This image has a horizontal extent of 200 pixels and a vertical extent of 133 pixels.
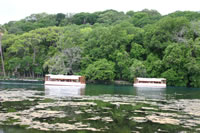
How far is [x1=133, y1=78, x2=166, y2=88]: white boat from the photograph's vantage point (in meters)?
64.1

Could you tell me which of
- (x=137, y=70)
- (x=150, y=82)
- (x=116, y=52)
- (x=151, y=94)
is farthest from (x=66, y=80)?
(x=151, y=94)

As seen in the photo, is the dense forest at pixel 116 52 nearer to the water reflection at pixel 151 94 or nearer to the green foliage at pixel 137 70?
the green foliage at pixel 137 70

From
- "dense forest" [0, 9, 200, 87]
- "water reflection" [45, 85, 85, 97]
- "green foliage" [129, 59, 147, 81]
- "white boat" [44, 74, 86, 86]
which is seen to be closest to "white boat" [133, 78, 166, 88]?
"green foliage" [129, 59, 147, 81]

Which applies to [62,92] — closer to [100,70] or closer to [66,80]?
[66,80]

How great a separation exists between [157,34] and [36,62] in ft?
136

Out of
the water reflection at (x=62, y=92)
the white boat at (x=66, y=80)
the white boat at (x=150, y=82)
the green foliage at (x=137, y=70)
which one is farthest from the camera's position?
the green foliage at (x=137, y=70)

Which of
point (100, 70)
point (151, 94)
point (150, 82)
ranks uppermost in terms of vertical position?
point (100, 70)

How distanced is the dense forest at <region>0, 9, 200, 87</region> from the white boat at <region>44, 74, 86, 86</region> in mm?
11380

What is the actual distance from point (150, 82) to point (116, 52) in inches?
608

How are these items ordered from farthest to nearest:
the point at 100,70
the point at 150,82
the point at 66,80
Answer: the point at 100,70
the point at 150,82
the point at 66,80

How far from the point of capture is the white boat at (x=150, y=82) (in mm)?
64125

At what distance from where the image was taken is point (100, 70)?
233ft

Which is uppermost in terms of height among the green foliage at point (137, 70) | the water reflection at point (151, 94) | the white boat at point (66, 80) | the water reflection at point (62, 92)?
the green foliage at point (137, 70)

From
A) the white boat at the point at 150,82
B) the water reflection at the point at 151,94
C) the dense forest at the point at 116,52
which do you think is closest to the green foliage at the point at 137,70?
the dense forest at the point at 116,52
